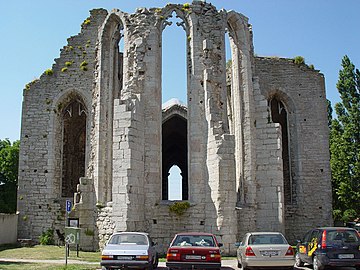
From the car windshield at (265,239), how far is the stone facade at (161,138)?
154 inches

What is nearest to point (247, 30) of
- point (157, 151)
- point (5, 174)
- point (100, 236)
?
point (157, 151)

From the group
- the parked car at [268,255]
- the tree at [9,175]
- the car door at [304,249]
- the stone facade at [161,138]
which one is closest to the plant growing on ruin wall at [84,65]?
the stone facade at [161,138]

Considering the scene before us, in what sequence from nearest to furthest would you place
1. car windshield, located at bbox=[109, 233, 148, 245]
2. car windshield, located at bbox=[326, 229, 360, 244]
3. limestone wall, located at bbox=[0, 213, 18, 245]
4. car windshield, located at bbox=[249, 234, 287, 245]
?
1. car windshield, located at bbox=[326, 229, 360, 244]
2. car windshield, located at bbox=[249, 234, 287, 245]
3. car windshield, located at bbox=[109, 233, 148, 245]
4. limestone wall, located at bbox=[0, 213, 18, 245]

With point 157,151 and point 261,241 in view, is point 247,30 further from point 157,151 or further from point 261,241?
point 261,241

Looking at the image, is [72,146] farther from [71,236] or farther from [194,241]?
[194,241]

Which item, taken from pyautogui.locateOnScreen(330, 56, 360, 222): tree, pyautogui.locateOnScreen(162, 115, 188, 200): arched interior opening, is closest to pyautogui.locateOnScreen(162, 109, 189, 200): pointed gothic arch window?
pyautogui.locateOnScreen(162, 115, 188, 200): arched interior opening

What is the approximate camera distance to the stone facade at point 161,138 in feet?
55.1

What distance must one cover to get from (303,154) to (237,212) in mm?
7691

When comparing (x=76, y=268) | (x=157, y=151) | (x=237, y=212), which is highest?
(x=157, y=151)

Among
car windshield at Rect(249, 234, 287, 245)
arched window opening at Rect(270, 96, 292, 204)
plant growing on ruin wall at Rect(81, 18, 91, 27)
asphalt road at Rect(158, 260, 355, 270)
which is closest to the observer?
car windshield at Rect(249, 234, 287, 245)

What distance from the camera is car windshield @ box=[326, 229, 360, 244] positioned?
38.5ft

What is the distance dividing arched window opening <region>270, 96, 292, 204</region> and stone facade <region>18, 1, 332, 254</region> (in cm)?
11

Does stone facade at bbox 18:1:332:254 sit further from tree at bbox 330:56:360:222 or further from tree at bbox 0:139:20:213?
tree at bbox 0:139:20:213

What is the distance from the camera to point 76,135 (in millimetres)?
25781
